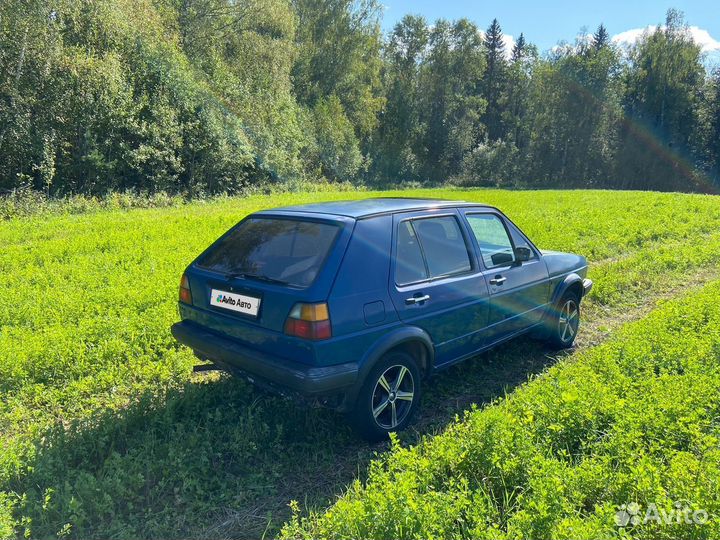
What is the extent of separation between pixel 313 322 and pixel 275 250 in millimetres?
899

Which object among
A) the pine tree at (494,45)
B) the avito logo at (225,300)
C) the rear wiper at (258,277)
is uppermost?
the pine tree at (494,45)

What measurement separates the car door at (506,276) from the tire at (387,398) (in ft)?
Result: 3.82

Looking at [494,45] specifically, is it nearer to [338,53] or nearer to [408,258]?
[338,53]

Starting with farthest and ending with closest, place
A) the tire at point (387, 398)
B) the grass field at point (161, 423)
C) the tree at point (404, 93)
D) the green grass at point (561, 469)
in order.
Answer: the tree at point (404, 93), the tire at point (387, 398), the grass field at point (161, 423), the green grass at point (561, 469)

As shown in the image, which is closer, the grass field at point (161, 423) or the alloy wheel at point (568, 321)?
the grass field at point (161, 423)

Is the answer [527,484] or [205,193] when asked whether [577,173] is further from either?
[527,484]

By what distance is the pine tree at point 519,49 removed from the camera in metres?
63.6

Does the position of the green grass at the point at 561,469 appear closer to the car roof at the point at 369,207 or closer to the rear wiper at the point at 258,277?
Answer: the rear wiper at the point at 258,277

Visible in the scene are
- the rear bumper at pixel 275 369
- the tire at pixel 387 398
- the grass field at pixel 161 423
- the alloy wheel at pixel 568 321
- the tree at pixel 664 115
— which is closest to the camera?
the grass field at pixel 161 423

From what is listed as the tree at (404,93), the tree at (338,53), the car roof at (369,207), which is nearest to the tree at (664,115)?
the tree at (404,93)

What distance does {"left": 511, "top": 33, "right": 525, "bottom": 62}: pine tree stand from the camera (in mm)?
63562

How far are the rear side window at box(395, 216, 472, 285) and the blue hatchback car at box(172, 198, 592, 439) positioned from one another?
0.5 inches

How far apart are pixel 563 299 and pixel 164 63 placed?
20.4 meters

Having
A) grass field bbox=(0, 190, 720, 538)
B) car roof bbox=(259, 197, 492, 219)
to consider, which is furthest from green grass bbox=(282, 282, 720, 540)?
car roof bbox=(259, 197, 492, 219)
